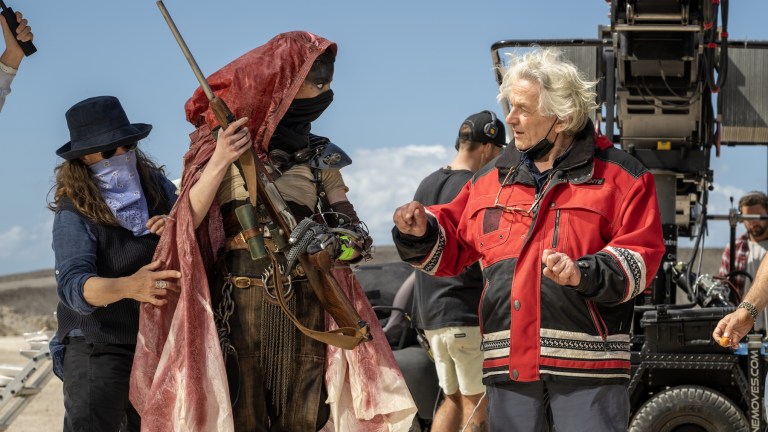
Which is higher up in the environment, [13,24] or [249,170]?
[13,24]

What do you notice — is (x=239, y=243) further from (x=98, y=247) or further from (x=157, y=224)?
(x=98, y=247)

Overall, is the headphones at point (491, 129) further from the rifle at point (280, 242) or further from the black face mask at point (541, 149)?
the rifle at point (280, 242)

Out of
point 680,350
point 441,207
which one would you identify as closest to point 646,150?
point 680,350

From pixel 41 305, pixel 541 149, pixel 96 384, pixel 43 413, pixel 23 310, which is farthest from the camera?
pixel 41 305

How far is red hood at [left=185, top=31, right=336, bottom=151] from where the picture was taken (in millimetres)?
4105

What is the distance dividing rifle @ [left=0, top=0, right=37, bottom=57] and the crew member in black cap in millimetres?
2441

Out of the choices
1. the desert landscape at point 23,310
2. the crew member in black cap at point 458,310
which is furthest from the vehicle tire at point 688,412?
the desert landscape at point 23,310

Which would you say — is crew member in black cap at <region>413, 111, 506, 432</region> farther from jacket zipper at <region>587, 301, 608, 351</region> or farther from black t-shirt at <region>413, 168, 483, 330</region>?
jacket zipper at <region>587, 301, 608, 351</region>

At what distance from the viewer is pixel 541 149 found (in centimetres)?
407

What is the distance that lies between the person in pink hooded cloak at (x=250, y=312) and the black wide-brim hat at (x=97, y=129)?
14.9 inches

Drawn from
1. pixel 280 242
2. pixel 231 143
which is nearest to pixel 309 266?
pixel 280 242

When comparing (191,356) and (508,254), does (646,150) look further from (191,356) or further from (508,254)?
(191,356)

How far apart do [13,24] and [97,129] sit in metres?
0.54

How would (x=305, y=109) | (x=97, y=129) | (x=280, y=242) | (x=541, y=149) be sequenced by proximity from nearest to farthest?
(x=280, y=242)
(x=541, y=149)
(x=305, y=109)
(x=97, y=129)
